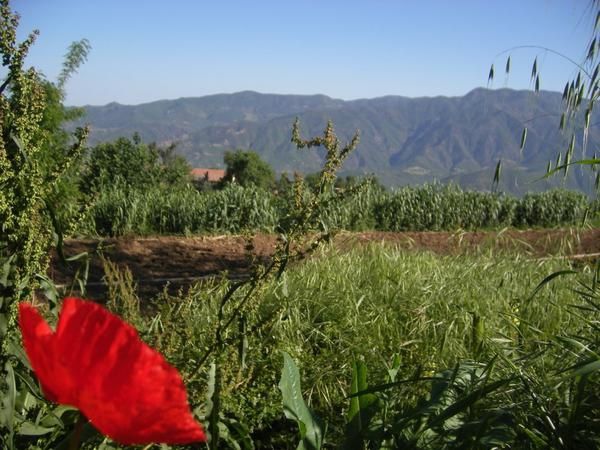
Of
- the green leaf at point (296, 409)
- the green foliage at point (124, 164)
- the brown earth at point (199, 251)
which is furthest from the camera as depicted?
the green foliage at point (124, 164)

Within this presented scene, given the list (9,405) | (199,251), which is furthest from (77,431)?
(199,251)

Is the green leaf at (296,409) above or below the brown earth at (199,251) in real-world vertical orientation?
above

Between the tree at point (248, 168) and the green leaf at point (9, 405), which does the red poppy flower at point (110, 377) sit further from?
the tree at point (248, 168)

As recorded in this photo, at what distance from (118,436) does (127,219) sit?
8672mm

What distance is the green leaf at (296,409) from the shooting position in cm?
134

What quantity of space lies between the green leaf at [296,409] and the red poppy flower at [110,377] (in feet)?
3.06

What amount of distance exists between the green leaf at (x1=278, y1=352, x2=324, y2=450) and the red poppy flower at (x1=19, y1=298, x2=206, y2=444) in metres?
0.93

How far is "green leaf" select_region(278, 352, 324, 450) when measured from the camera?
134 cm

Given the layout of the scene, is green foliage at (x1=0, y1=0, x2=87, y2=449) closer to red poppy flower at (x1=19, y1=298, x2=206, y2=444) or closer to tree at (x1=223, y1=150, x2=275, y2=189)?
red poppy flower at (x1=19, y1=298, x2=206, y2=444)

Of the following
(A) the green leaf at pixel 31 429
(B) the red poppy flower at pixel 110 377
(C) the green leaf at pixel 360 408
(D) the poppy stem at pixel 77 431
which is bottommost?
(C) the green leaf at pixel 360 408

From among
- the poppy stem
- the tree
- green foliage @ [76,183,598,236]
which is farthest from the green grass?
the tree

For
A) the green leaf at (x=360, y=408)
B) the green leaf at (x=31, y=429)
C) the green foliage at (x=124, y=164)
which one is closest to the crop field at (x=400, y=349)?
the green leaf at (x=360, y=408)

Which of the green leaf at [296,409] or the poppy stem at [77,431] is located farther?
the green leaf at [296,409]

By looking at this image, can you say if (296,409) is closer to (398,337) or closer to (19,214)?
(19,214)
